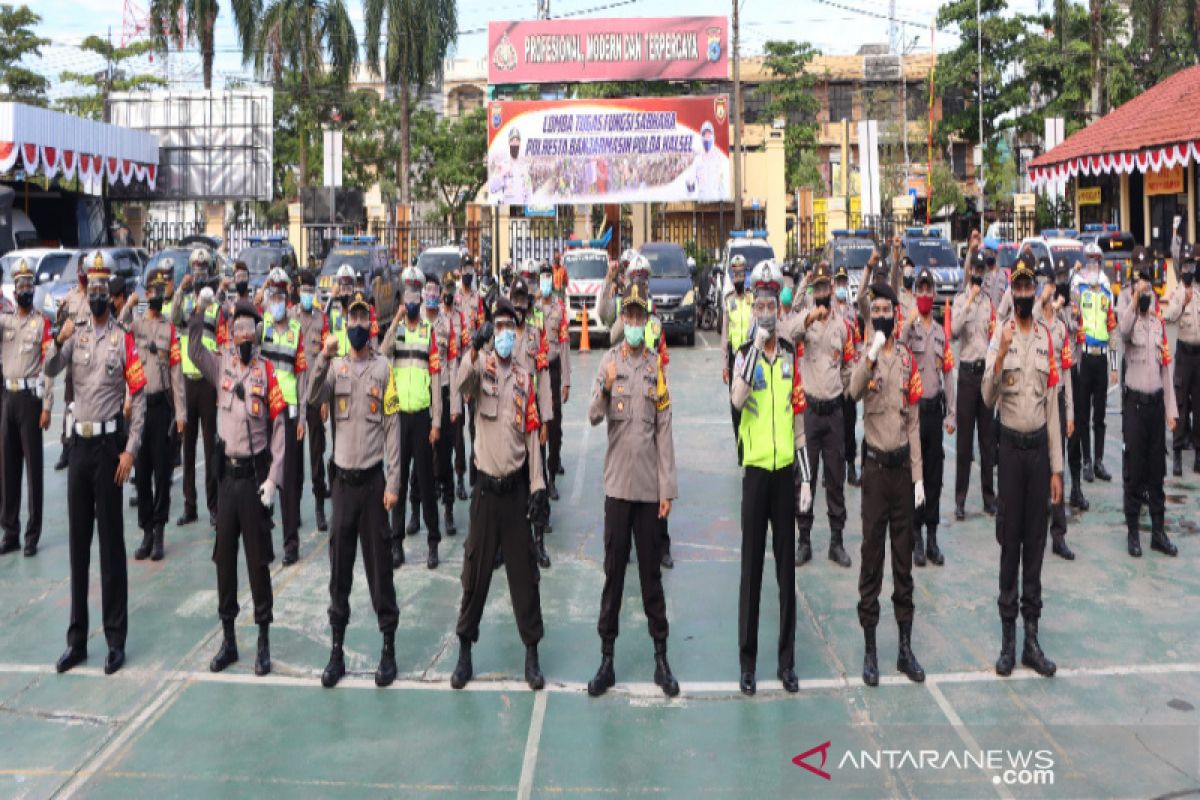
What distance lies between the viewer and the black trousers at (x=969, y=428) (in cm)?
1052

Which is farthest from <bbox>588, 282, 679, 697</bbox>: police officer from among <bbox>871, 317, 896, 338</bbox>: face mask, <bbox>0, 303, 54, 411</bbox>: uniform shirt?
<bbox>0, 303, 54, 411</bbox>: uniform shirt

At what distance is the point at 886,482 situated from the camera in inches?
280

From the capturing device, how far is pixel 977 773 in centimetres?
576

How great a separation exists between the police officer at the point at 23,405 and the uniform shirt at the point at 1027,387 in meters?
7.47

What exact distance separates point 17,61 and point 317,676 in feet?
173

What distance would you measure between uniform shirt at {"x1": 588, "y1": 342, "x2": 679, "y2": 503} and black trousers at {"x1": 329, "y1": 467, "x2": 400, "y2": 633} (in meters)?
1.44

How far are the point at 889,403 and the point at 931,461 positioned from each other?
2.45 meters

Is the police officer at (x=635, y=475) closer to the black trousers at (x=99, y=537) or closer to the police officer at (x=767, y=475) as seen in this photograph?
the police officer at (x=767, y=475)

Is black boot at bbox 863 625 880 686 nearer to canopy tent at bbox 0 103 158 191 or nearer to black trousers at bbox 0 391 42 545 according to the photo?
black trousers at bbox 0 391 42 545

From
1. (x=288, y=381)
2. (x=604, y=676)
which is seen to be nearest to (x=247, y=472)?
(x=288, y=381)

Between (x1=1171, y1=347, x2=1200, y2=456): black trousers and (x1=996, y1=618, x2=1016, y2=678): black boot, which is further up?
(x1=1171, y1=347, x2=1200, y2=456): black trousers

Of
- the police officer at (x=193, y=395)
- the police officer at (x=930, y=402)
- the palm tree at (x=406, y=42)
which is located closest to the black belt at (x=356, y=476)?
the police officer at (x=193, y=395)

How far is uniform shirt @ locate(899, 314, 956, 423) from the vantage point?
32.3 feet

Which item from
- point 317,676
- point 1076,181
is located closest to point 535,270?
point 317,676
